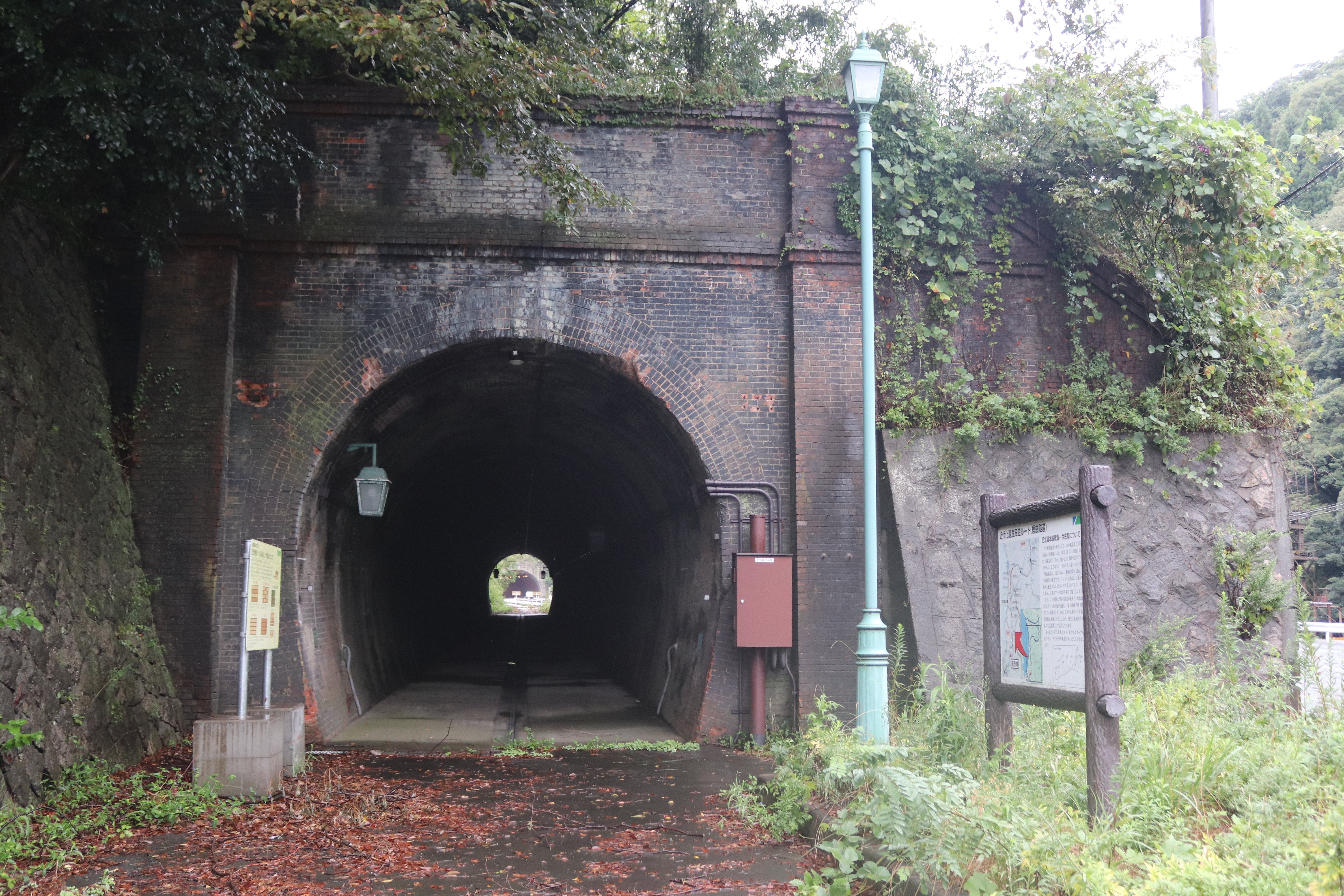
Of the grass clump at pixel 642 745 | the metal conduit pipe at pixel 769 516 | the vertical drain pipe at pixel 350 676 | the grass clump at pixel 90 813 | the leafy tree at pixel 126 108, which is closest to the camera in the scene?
the grass clump at pixel 90 813

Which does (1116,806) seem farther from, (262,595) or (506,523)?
(506,523)

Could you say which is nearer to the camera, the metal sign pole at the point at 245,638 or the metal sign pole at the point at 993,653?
the metal sign pole at the point at 993,653

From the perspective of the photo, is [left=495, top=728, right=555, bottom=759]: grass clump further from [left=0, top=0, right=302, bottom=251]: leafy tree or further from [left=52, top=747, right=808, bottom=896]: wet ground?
[left=0, top=0, right=302, bottom=251]: leafy tree

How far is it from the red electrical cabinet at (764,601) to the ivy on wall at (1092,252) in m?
2.23

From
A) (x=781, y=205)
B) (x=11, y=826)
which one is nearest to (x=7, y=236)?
(x=11, y=826)

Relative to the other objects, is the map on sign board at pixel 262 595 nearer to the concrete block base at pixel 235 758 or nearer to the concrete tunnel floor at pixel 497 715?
the concrete block base at pixel 235 758

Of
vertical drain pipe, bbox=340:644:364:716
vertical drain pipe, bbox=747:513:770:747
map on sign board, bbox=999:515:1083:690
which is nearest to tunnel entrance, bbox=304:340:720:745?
vertical drain pipe, bbox=340:644:364:716

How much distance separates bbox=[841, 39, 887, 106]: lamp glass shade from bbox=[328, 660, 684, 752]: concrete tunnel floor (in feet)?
23.7

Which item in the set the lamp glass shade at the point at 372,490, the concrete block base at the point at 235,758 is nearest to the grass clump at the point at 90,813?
the concrete block base at the point at 235,758

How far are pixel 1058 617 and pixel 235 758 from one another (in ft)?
21.2

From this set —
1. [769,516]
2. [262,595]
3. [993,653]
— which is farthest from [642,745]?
[993,653]

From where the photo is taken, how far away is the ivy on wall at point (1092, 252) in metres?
11.2

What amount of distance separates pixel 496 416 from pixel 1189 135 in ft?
33.1

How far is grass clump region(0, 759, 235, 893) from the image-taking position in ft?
20.2
